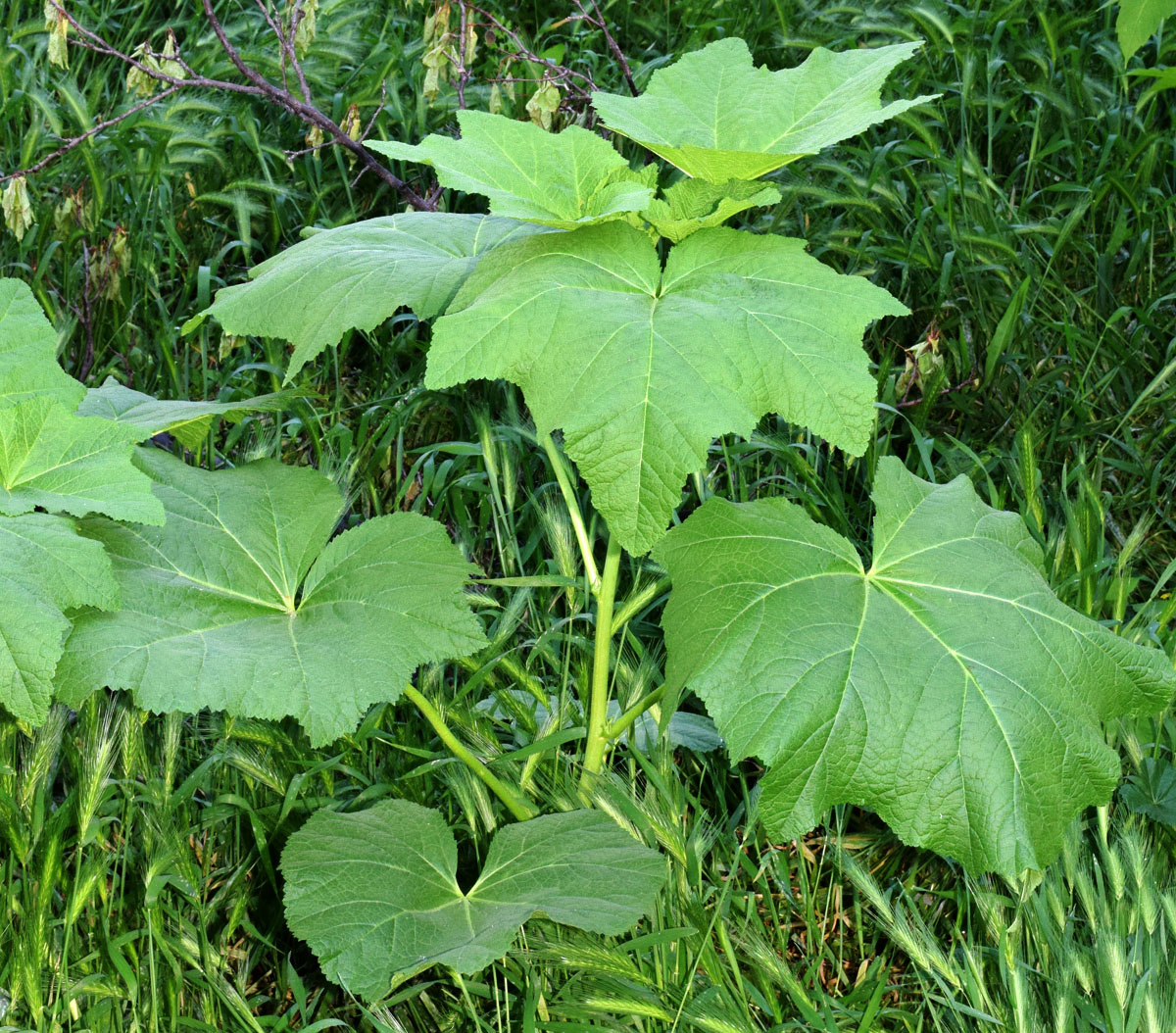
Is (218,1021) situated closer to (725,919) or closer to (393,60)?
(725,919)

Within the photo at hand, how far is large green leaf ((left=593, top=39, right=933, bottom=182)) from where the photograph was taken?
4.79 feet

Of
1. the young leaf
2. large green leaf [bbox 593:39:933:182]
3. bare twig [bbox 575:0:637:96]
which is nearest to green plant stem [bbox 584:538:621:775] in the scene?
the young leaf

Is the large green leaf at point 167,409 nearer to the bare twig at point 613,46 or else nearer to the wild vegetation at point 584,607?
the wild vegetation at point 584,607

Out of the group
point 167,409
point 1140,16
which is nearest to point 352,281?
point 167,409

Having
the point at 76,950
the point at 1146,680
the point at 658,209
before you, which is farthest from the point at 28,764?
the point at 1146,680

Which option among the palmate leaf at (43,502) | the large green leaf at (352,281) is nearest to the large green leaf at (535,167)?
the large green leaf at (352,281)

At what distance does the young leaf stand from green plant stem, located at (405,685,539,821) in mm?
706

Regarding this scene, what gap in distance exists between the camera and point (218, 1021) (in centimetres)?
184

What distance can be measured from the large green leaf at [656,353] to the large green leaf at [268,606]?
38 cm

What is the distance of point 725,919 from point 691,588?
67 cm

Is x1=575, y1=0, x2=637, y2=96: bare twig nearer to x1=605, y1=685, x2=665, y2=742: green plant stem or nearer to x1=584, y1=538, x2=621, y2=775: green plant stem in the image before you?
x1=584, y1=538, x2=621, y2=775: green plant stem

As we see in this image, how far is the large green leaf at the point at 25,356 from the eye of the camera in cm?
163

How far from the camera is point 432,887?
1.70 metres

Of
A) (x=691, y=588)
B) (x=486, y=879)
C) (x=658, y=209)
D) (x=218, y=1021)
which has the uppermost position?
(x=658, y=209)
